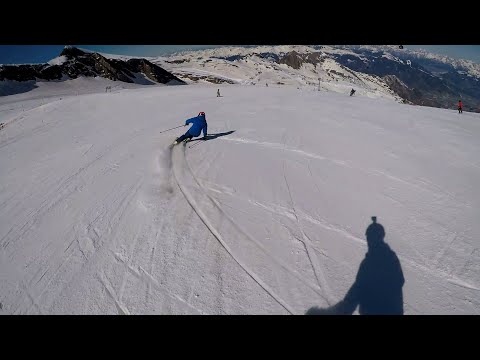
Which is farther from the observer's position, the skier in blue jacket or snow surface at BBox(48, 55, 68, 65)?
snow surface at BBox(48, 55, 68, 65)

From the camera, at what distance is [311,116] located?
604 inches

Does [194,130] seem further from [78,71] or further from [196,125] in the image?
[78,71]

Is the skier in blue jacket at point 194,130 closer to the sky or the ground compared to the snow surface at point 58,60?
closer to the ground

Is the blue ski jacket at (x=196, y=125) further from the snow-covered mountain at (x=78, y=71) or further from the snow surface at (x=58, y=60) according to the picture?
the snow surface at (x=58, y=60)

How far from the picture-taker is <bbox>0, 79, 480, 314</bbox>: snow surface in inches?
171

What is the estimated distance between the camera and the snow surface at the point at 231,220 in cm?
434

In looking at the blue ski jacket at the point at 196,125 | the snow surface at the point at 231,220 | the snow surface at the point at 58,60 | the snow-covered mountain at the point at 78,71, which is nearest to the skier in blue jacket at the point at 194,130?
the blue ski jacket at the point at 196,125

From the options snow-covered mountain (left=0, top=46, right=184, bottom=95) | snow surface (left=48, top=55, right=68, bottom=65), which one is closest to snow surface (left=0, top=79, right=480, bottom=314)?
snow-covered mountain (left=0, top=46, right=184, bottom=95)

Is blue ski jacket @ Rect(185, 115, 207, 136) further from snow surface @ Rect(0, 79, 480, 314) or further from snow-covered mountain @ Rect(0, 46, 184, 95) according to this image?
snow-covered mountain @ Rect(0, 46, 184, 95)

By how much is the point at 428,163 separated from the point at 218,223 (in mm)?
7481

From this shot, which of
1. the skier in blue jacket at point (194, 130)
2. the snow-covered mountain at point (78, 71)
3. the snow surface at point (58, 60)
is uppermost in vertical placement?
the snow surface at point (58, 60)

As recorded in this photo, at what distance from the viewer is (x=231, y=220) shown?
590 cm
